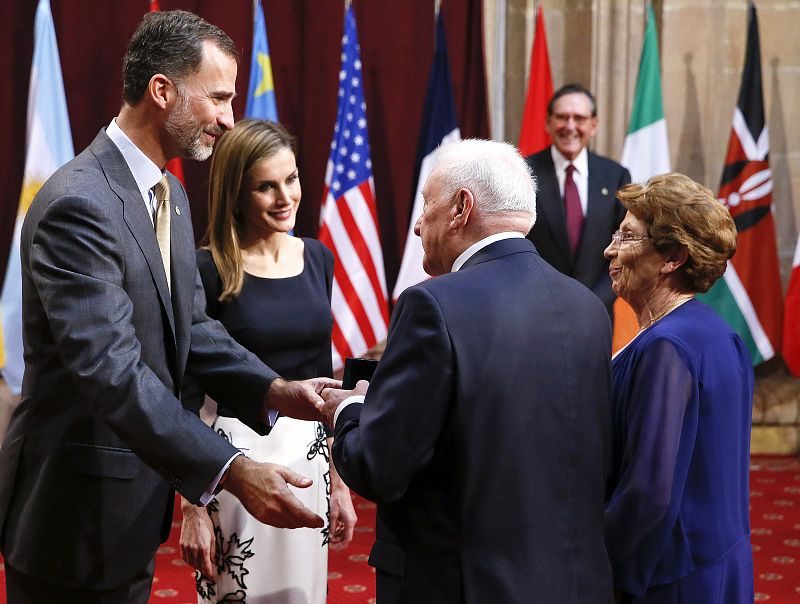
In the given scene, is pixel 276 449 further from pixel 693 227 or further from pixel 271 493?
pixel 693 227

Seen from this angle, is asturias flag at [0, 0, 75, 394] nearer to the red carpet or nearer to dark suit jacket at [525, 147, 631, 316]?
the red carpet

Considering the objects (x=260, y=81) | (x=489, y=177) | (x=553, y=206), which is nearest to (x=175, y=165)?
(x=260, y=81)

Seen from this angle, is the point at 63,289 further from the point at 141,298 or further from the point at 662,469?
the point at 662,469

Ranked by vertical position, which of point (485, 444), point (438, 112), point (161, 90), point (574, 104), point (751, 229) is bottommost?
point (485, 444)

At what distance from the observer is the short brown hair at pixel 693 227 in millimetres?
2521

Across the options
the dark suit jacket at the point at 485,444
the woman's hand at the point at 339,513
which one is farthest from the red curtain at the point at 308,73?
the dark suit jacket at the point at 485,444

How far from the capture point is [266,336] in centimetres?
330

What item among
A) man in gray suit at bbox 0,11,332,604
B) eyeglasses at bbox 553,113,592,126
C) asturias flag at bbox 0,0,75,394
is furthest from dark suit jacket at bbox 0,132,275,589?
asturias flag at bbox 0,0,75,394

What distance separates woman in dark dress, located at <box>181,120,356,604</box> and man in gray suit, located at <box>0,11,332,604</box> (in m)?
0.68

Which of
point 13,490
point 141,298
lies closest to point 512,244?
point 141,298

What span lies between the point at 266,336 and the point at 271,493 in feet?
3.85

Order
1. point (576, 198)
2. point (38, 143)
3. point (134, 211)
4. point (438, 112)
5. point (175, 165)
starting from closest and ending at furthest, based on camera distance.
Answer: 1. point (134, 211)
2. point (576, 198)
3. point (38, 143)
4. point (175, 165)
5. point (438, 112)

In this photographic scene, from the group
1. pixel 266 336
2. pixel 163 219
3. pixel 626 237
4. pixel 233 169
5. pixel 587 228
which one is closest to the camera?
pixel 163 219

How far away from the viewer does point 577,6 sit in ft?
24.1
